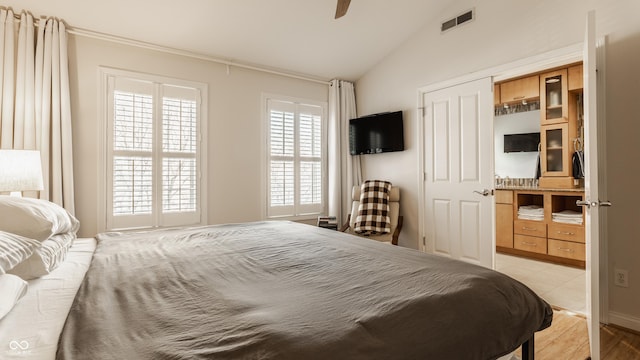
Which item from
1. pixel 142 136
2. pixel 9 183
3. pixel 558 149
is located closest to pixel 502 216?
pixel 558 149

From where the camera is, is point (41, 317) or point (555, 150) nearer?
point (41, 317)

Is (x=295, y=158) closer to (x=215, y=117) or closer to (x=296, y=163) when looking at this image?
(x=296, y=163)

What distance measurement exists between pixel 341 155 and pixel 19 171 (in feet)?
11.2

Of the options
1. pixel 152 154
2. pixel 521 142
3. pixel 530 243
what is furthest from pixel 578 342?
pixel 152 154

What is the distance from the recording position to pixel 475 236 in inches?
132

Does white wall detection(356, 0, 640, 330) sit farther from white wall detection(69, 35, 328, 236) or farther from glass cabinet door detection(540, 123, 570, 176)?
glass cabinet door detection(540, 123, 570, 176)

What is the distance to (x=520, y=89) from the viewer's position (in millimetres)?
4598

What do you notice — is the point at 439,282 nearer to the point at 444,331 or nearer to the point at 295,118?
the point at 444,331

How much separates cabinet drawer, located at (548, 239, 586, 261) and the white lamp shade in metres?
5.41

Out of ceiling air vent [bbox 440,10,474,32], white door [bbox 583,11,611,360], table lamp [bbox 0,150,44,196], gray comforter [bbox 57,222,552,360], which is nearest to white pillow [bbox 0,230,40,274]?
gray comforter [bbox 57,222,552,360]

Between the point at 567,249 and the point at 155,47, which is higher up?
the point at 155,47

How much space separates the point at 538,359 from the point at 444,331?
4.85 ft

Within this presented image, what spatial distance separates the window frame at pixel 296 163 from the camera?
13.6ft

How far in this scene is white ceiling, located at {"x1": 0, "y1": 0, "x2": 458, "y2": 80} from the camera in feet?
9.64
